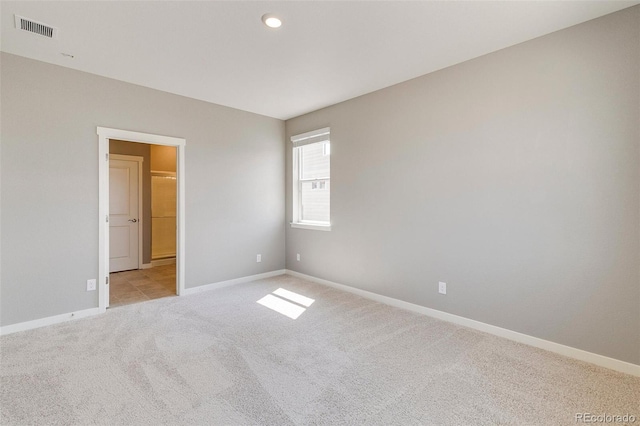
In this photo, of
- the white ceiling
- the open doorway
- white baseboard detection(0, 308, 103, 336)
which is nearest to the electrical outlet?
white baseboard detection(0, 308, 103, 336)

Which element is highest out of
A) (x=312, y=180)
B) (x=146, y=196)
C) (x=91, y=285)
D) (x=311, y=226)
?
(x=312, y=180)

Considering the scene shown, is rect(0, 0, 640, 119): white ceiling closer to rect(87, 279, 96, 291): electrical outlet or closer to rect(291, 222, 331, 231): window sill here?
rect(291, 222, 331, 231): window sill

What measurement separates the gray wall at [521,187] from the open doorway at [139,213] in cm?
386

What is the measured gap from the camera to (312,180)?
4.88m

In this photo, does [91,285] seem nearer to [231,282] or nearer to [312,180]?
[231,282]

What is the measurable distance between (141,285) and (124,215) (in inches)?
68.6

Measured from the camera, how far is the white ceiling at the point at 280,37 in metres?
2.22

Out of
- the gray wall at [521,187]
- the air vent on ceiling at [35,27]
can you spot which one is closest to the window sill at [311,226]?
the gray wall at [521,187]

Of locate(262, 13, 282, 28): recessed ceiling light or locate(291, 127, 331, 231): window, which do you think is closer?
locate(262, 13, 282, 28): recessed ceiling light

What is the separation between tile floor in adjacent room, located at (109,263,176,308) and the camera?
4000 mm

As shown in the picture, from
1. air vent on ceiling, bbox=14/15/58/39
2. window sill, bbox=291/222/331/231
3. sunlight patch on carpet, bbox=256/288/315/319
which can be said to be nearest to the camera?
air vent on ceiling, bbox=14/15/58/39

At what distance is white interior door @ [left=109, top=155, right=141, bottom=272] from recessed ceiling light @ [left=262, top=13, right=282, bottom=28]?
448 centimetres

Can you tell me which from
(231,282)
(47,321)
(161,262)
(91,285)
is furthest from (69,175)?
(161,262)

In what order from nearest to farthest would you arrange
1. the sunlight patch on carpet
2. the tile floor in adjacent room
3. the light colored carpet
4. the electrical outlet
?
the light colored carpet < the electrical outlet < the sunlight patch on carpet < the tile floor in adjacent room
